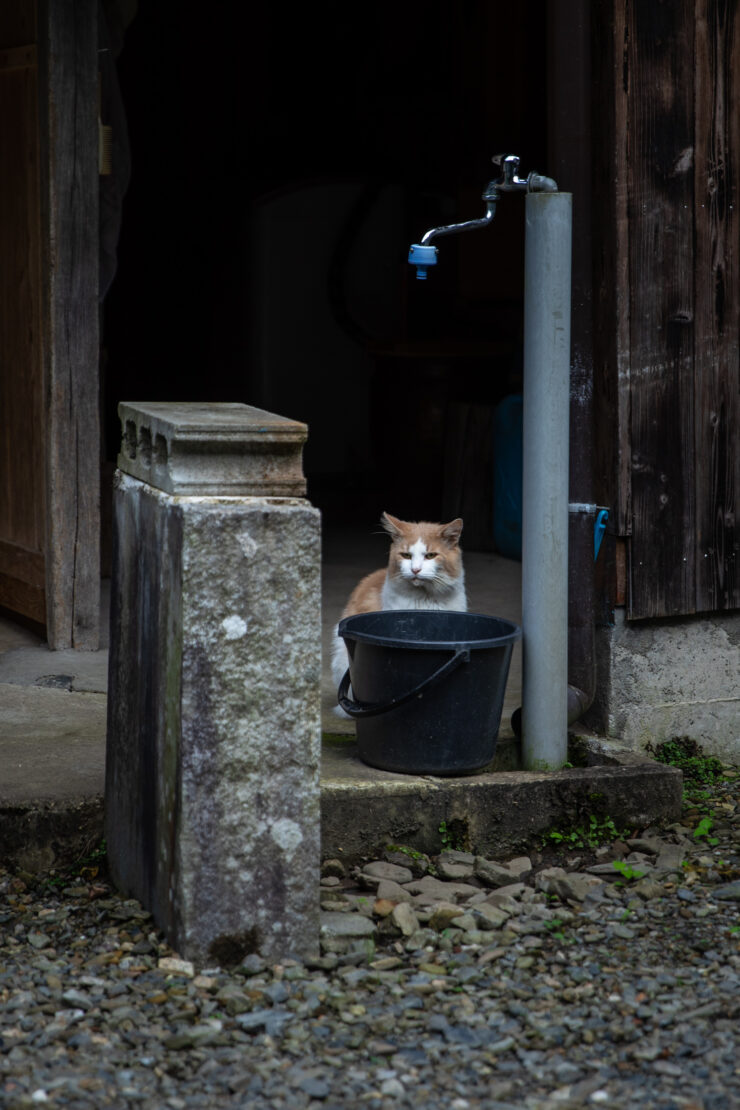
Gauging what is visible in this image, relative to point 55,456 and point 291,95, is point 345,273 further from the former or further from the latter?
point 55,456

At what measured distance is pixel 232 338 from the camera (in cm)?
1039

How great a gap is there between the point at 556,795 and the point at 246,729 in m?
1.35

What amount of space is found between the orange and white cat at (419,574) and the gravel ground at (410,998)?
3.58 feet

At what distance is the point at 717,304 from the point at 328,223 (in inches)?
223

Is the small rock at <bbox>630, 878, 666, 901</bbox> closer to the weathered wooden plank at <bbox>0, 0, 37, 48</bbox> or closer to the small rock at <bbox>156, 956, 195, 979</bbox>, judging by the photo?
the small rock at <bbox>156, 956, 195, 979</bbox>

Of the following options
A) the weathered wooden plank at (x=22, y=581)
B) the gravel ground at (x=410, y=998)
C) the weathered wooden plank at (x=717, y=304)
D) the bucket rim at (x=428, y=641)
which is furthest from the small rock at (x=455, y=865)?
the weathered wooden plank at (x=22, y=581)

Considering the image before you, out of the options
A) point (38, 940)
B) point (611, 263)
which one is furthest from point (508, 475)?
point (38, 940)

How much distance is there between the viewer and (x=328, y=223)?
31.9 ft

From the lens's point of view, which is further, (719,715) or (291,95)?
(291,95)

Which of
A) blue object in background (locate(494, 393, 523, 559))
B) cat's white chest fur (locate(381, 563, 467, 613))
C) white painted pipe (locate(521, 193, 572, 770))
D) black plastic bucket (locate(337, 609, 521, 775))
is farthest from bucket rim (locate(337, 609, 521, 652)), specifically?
blue object in background (locate(494, 393, 523, 559))

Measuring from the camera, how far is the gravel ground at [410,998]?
255 cm

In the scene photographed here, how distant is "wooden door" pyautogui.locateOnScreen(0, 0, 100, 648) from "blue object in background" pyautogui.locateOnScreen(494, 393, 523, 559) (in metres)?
2.51

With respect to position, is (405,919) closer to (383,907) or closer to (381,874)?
(383,907)

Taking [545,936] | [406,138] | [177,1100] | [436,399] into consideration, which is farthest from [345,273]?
[177,1100]
